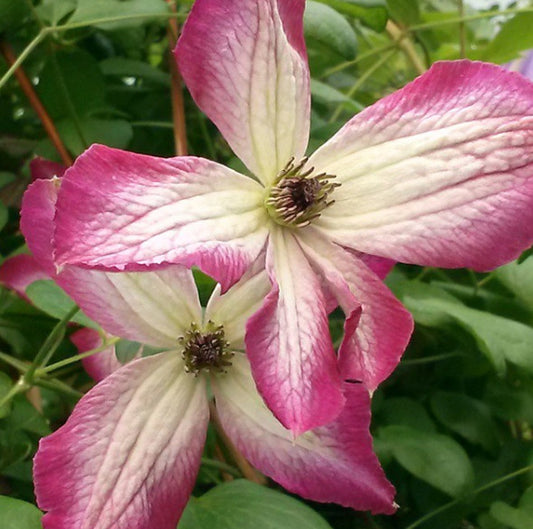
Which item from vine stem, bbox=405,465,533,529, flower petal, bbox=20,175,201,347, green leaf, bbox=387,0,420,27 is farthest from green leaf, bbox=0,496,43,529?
green leaf, bbox=387,0,420,27

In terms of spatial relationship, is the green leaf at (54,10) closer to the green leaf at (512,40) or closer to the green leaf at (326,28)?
the green leaf at (326,28)

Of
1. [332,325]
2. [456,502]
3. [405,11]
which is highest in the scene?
[405,11]

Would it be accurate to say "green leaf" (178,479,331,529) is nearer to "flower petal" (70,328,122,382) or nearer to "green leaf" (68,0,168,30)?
"flower petal" (70,328,122,382)

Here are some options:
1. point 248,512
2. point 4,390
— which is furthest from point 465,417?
point 4,390

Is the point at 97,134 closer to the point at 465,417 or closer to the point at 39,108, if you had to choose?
the point at 39,108

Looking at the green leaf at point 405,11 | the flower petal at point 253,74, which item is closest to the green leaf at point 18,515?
the flower petal at point 253,74

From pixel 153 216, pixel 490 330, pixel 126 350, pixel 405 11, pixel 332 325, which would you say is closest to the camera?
pixel 153 216

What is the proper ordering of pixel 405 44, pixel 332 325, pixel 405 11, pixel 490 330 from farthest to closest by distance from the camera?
pixel 405 44 → pixel 405 11 → pixel 332 325 → pixel 490 330

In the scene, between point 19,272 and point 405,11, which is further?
point 405,11
